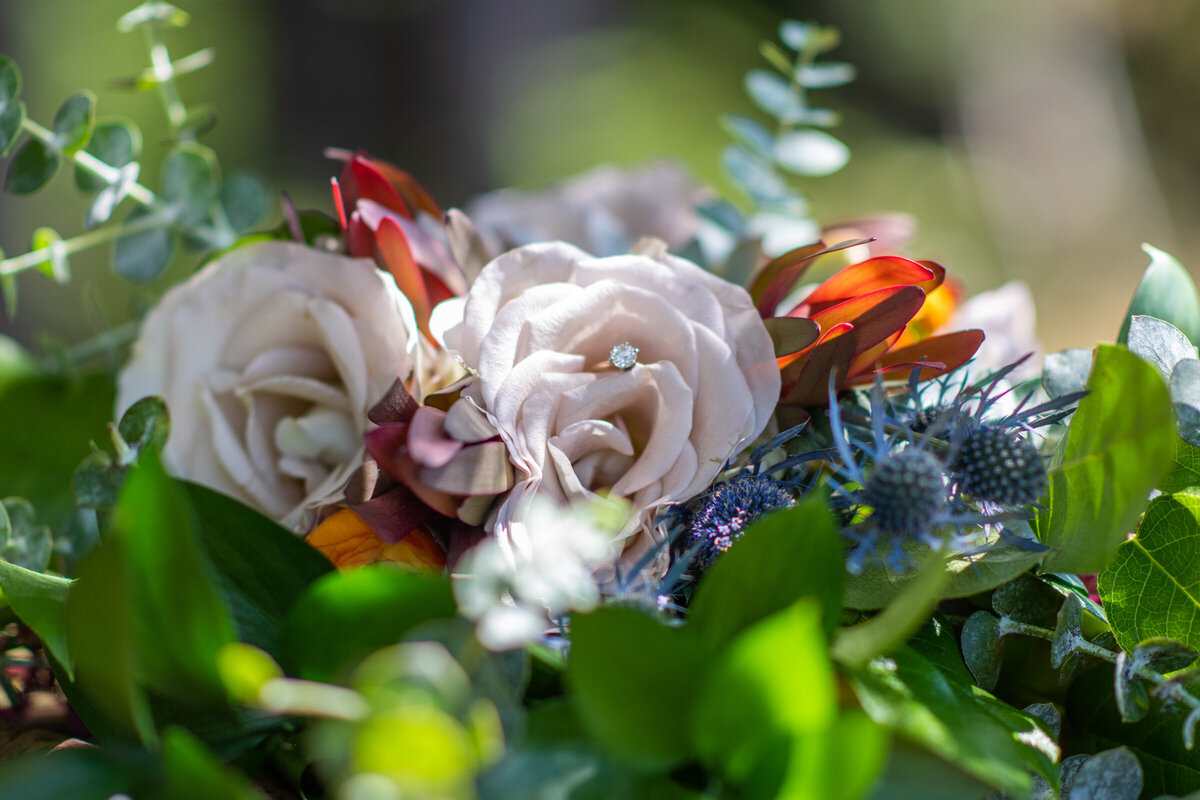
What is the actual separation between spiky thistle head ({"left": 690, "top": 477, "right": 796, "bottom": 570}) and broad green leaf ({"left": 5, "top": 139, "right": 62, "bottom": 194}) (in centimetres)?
33

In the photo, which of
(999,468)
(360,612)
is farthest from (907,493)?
(360,612)

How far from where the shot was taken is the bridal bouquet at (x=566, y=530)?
0.64 feet

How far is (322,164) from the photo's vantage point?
2.27 metres

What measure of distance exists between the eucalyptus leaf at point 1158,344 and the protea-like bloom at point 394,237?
0.25 m

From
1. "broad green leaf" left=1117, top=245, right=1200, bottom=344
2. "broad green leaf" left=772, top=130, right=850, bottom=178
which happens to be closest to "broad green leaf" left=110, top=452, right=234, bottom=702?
"broad green leaf" left=1117, top=245, right=1200, bottom=344

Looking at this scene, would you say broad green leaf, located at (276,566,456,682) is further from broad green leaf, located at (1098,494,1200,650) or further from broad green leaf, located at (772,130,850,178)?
broad green leaf, located at (772,130,850,178)

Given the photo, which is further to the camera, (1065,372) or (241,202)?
(241,202)

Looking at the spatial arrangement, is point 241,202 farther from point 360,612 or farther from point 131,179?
point 360,612

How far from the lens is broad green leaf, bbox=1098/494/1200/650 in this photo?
0.91 ft

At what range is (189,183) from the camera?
438 mm

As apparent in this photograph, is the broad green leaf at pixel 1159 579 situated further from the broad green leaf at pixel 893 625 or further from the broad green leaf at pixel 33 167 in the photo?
the broad green leaf at pixel 33 167

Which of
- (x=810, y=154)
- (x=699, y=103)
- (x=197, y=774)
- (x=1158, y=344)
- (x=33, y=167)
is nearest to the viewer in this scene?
(x=197, y=774)

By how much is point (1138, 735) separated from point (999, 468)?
0.33 ft

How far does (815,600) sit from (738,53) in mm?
2061
